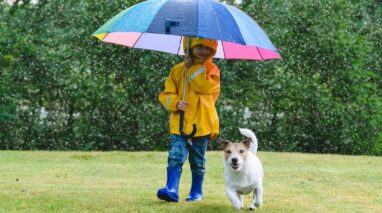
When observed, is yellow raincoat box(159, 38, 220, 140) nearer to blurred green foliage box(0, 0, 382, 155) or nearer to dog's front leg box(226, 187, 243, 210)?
dog's front leg box(226, 187, 243, 210)

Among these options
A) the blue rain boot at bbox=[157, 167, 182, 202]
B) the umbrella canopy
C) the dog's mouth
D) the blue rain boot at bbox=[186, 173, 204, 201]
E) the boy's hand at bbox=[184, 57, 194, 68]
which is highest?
the umbrella canopy

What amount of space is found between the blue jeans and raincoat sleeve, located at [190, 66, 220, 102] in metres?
0.44

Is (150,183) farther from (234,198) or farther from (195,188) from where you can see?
(234,198)

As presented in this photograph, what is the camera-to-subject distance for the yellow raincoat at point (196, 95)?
22.7 ft

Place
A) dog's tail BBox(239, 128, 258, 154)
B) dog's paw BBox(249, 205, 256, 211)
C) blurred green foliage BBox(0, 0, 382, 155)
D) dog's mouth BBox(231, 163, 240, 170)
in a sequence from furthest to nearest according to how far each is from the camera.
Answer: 1. blurred green foliage BBox(0, 0, 382, 155)
2. dog's tail BBox(239, 128, 258, 154)
3. dog's paw BBox(249, 205, 256, 211)
4. dog's mouth BBox(231, 163, 240, 170)

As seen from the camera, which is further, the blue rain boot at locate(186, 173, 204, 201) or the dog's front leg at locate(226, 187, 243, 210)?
the blue rain boot at locate(186, 173, 204, 201)

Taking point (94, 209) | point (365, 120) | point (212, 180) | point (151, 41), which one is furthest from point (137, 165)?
point (365, 120)

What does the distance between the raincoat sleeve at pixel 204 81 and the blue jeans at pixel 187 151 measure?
437 millimetres

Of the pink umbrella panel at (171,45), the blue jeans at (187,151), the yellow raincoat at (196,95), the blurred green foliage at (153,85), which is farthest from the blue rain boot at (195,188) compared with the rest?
the blurred green foliage at (153,85)

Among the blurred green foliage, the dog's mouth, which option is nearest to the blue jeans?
the dog's mouth

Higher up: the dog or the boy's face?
the boy's face

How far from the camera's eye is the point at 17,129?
47.2 ft

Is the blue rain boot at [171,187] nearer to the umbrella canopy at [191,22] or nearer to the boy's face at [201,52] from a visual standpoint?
the boy's face at [201,52]

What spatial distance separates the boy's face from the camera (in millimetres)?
6922
